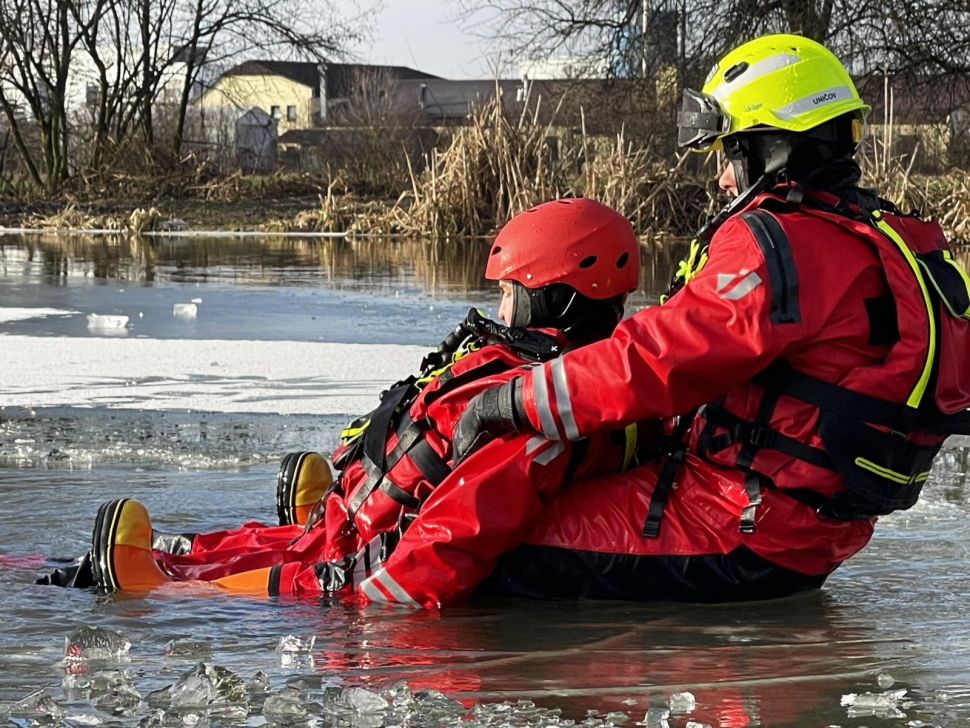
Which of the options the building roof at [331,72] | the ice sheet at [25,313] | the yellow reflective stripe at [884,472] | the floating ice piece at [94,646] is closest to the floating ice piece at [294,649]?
the floating ice piece at [94,646]

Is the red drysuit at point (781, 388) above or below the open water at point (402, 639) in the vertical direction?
above

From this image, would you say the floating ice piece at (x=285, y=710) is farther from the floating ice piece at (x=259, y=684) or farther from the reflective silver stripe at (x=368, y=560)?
the reflective silver stripe at (x=368, y=560)

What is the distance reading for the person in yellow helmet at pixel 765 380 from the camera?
3.07 m

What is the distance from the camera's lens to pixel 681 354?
304 centimetres

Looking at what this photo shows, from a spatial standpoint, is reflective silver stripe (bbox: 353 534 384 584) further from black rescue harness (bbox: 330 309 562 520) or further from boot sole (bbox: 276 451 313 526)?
boot sole (bbox: 276 451 313 526)

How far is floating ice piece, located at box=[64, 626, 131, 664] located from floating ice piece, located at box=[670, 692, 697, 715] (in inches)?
45.3

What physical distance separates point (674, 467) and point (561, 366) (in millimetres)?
446

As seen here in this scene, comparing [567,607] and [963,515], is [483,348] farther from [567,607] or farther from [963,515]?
[963,515]

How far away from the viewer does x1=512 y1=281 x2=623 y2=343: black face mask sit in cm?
365

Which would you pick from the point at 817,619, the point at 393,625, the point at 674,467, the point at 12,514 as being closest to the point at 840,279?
the point at 674,467

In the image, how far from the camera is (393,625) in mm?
3258

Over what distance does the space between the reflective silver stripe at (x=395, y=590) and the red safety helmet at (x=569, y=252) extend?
2.76 ft

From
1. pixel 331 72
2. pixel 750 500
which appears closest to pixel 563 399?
pixel 750 500

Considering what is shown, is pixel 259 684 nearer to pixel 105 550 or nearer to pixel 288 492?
pixel 105 550
